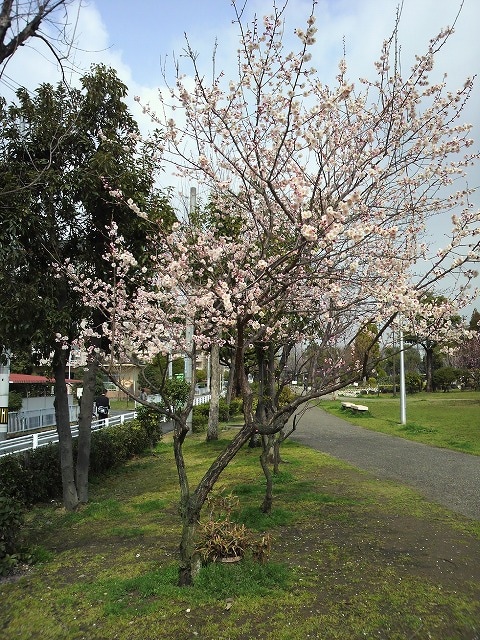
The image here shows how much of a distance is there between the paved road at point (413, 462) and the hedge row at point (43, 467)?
4960mm

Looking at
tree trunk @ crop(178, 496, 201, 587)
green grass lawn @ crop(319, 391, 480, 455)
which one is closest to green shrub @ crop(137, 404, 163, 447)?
green grass lawn @ crop(319, 391, 480, 455)

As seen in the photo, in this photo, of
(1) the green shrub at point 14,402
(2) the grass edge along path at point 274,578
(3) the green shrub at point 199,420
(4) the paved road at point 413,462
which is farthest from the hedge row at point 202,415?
(2) the grass edge along path at point 274,578

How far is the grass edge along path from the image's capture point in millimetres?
3762

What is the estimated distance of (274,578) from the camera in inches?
176

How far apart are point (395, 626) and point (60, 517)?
5001 millimetres

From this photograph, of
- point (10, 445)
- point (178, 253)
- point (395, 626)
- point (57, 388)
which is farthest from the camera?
point (10, 445)

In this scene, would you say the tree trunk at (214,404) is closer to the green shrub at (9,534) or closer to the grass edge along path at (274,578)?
the grass edge along path at (274,578)

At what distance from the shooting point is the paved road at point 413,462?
786 centimetres

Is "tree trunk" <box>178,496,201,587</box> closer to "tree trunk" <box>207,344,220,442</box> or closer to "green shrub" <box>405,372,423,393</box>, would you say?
"tree trunk" <box>207,344,220,442</box>

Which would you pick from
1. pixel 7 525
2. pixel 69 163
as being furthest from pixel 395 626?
pixel 69 163

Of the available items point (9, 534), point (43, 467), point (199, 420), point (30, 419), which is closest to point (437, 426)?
point (199, 420)

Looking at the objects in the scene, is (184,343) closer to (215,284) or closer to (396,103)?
(215,284)

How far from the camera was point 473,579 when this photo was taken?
179 inches

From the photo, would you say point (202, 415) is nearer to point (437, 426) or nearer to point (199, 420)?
point (199, 420)
